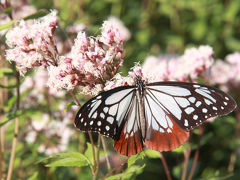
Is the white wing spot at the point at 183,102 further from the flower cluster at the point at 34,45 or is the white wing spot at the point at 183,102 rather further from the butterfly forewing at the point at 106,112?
the flower cluster at the point at 34,45

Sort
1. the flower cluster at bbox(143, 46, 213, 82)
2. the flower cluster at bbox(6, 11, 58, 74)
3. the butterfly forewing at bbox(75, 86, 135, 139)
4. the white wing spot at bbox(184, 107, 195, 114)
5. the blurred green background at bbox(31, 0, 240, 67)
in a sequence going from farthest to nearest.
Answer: the blurred green background at bbox(31, 0, 240, 67)
the flower cluster at bbox(143, 46, 213, 82)
the flower cluster at bbox(6, 11, 58, 74)
the white wing spot at bbox(184, 107, 195, 114)
the butterfly forewing at bbox(75, 86, 135, 139)

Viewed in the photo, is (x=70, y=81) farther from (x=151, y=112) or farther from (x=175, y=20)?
(x=175, y=20)

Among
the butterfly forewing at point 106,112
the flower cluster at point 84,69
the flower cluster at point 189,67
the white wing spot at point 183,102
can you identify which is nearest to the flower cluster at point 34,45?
the flower cluster at point 84,69

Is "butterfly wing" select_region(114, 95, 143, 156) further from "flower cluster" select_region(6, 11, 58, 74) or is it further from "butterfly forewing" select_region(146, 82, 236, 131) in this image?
"flower cluster" select_region(6, 11, 58, 74)

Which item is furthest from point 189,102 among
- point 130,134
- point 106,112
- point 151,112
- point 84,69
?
point 84,69

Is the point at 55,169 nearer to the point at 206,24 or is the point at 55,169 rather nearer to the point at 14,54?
the point at 14,54

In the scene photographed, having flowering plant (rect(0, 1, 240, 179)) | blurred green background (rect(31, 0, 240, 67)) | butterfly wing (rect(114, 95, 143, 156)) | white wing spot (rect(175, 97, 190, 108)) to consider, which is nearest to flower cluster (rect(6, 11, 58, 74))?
flowering plant (rect(0, 1, 240, 179))
